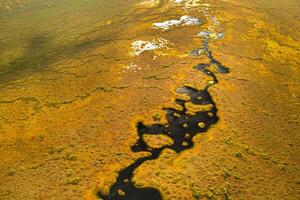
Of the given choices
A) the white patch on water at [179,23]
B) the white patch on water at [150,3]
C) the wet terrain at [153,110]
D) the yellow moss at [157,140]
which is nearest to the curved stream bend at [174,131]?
the wet terrain at [153,110]

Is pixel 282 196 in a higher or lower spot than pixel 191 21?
lower

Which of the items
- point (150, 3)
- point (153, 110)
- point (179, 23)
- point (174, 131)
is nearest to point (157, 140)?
point (174, 131)

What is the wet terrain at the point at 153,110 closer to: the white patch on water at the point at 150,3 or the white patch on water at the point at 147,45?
the white patch on water at the point at 147,45

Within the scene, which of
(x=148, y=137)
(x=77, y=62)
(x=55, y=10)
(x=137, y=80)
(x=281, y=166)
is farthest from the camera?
(x=55, y=10)

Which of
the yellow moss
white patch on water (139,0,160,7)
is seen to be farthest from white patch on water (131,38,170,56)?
white patch on water (139,0,160,7)

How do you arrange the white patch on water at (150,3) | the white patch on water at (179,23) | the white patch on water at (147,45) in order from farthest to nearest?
the white patch on water at (150,3) → the white patch on water at (179,23) → the white patch on water at (147,45)

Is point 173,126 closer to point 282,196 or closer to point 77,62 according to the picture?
point 282,196

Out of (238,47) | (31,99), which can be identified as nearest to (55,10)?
(31,99)
